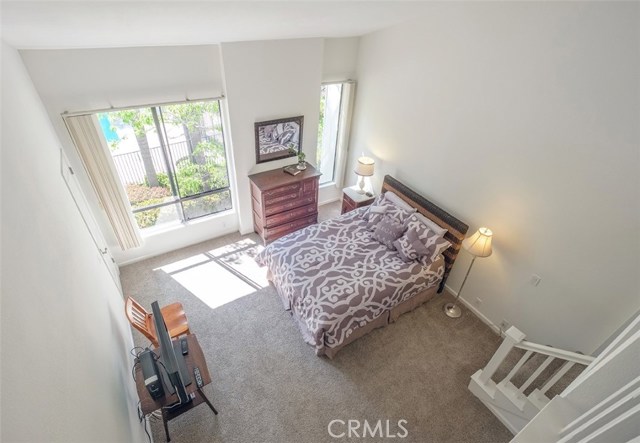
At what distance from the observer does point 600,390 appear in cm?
123

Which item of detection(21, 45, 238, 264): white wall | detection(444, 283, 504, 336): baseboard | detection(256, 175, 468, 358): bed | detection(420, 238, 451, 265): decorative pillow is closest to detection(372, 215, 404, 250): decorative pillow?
detection(256, 175, 468, 358): bed

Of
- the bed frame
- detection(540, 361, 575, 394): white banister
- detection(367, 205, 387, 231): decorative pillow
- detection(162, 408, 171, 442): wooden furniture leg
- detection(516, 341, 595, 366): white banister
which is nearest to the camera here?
detection(516, 341, 595, 366): white banister

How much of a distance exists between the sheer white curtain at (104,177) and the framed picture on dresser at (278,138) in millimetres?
1769

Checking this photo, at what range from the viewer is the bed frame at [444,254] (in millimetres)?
3363

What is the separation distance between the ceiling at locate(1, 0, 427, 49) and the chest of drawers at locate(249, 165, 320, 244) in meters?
1.77

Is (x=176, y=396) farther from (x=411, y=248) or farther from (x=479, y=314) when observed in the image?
(x=479, y=314)

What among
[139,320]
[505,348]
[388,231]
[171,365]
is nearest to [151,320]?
[139,320]

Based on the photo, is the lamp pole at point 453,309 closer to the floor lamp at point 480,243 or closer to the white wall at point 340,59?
the floor lamp at point 480,243

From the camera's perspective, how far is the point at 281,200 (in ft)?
14.6

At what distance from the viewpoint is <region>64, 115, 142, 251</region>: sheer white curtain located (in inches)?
124

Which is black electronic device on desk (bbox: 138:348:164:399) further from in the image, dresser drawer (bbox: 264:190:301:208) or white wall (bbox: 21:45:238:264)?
dresser drawer (bbox: 264:190:301:208)

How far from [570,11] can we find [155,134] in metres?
4.21

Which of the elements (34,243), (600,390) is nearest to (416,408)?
(600,390)

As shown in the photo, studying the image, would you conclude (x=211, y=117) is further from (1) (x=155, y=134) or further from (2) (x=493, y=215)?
(2) (x=493, y=215)
